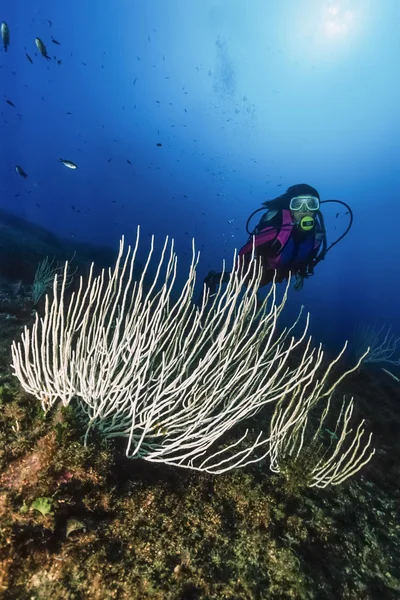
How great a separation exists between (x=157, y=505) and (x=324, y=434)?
2.55m

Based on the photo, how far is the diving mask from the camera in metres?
6.91

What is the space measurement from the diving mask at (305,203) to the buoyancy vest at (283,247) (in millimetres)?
→ 367

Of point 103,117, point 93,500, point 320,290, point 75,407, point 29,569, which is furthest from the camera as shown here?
point 320,290

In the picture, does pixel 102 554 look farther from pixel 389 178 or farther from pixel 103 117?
pixel 103 117

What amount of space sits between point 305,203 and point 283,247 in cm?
128

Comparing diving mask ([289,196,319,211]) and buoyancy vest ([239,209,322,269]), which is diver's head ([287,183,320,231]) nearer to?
diving mask ([289,196,319,211])

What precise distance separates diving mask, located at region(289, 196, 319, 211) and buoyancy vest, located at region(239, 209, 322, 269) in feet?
1.20

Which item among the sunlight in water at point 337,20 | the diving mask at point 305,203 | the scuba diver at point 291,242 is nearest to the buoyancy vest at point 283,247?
the scuba diver at point 291,242

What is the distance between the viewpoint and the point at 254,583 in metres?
1.95

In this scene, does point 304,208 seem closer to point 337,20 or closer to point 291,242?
point 291,242

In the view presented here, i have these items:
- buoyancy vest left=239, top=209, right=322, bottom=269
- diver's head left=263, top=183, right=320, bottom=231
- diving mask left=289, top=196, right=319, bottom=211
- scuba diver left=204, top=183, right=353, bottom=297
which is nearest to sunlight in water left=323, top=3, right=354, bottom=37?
diver's head left=263, top=183, right=320, bottom=231

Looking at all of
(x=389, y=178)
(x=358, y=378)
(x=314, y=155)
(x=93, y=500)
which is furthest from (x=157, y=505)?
(x=314, y=155)

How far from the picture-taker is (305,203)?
22.7ft

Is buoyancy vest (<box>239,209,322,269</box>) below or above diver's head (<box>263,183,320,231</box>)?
below
